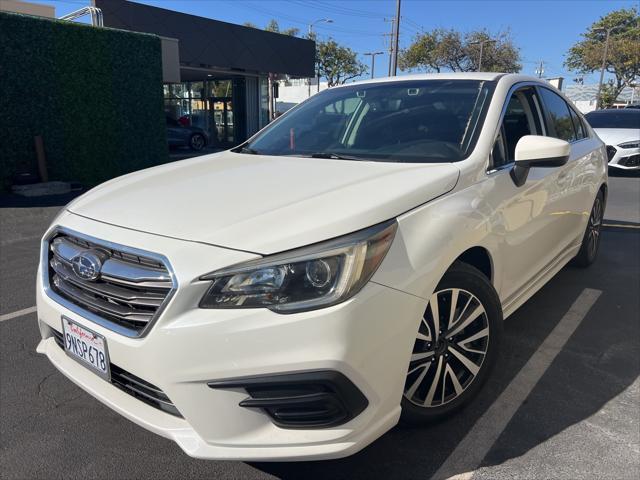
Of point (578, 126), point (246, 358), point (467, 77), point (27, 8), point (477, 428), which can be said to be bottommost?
point (477, 428)

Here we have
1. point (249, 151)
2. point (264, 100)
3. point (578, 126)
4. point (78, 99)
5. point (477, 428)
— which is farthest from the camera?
point (264, 100)

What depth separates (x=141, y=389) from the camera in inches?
75.6

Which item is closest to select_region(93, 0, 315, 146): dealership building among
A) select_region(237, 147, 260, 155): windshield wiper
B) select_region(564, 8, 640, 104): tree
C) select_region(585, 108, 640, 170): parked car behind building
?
select_region(585, 108, 640, 170): parked car behind building

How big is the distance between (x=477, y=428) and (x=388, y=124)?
1.76 meters

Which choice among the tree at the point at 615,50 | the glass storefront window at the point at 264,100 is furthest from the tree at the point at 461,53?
the glass storefront window at the point at 264,100

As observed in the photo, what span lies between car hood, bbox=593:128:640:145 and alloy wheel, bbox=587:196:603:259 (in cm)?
758

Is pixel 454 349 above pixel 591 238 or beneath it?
above

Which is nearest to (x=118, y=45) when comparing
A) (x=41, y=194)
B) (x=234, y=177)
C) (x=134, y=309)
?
(x=41, y=194)

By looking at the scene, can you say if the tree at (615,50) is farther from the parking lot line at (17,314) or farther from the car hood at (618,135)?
the parking lot line at (17,314)

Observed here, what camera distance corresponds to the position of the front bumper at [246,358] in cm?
168

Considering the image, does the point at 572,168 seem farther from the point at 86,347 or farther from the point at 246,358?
the point at 86,347

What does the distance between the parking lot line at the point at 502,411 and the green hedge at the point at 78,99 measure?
393 inches

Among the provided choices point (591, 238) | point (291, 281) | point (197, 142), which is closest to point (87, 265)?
point (291, 281)

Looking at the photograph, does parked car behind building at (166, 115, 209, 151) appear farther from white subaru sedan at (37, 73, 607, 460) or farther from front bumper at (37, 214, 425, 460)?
front bumper at (37, 214, 425, 460)
